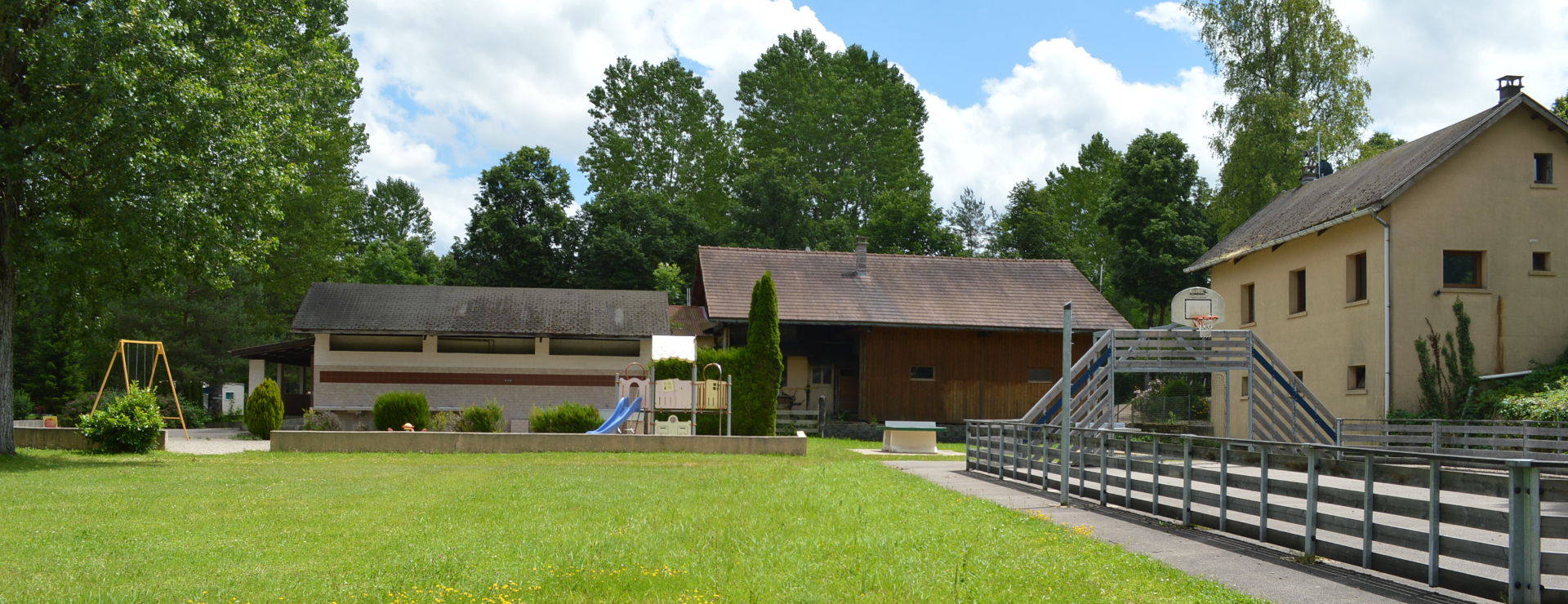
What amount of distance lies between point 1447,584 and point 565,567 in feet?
19.4

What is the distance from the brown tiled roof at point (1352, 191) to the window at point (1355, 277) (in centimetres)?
116

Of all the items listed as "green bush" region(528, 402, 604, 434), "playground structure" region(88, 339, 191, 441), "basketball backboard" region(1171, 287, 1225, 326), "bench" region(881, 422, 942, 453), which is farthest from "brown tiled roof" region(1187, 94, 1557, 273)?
"playground structure" region(88, 339, 191, 441)

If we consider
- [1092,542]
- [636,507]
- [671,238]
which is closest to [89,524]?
[636,507]

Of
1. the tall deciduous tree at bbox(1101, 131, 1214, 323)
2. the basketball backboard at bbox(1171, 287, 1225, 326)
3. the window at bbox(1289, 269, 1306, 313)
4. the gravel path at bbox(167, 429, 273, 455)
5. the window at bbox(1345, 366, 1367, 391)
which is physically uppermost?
the tall deciduous tree at bbox(1101, 131, 1214, 323)

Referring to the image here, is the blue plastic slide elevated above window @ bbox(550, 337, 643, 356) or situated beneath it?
situated beneath

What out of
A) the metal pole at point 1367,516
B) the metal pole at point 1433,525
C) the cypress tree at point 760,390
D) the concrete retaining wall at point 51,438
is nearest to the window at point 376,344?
the concrete retaining wall at point 51,438

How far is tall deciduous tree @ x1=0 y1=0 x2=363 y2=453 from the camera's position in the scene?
18984mm

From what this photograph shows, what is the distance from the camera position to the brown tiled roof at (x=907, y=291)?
38250 millimetres

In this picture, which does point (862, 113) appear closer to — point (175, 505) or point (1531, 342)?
point (1531, 342)

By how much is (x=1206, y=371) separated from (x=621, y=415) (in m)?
13.4

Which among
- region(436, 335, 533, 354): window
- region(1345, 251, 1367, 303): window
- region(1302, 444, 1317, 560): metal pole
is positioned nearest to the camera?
region(1302, 444, 1317, 560): metal pole

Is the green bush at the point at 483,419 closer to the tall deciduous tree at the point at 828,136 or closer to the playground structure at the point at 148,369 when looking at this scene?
the playground structure at the point at 148,369

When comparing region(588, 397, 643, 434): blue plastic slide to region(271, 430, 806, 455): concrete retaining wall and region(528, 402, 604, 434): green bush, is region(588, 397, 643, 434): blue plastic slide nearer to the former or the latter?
region(528, 402, 604, 434): green bush

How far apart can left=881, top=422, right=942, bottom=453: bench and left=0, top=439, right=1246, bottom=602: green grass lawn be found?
36.0ft
